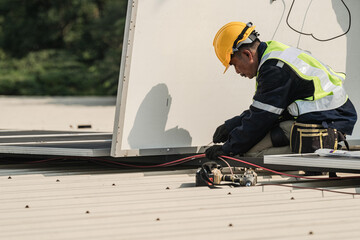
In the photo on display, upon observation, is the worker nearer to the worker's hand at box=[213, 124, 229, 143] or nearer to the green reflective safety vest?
the green reflective safety vest

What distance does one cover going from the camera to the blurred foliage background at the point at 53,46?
29.4m

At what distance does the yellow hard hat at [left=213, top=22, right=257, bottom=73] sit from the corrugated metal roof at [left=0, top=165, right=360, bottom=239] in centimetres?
103

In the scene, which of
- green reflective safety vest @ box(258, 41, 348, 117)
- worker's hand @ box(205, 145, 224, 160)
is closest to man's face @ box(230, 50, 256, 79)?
green reflective safety vest @ box(258, 41, 348, 117)

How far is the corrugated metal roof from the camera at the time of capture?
116 inches

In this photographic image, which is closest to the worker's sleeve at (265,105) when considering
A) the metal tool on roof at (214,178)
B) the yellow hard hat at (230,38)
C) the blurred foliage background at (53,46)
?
the yellow hard hat at (230,38)

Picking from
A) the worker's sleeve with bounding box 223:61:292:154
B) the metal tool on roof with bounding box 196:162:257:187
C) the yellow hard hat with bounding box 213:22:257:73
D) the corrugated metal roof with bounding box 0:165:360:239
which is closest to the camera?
the corrugated metal roof with bounding box 0:165:360:239

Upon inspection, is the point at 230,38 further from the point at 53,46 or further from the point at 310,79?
the point at 53,46

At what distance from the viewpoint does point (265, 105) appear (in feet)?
15.1

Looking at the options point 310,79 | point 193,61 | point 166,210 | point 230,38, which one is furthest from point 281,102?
point 166,210

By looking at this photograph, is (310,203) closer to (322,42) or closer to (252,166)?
(252,166)

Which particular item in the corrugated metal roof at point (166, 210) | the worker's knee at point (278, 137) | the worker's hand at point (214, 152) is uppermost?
the worker's knee at point (278, 137)

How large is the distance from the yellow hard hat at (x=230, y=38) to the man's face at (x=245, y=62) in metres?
0.06

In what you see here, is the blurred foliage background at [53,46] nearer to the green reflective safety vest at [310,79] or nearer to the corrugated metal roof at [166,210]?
the green reflective safety vest at [310,79]

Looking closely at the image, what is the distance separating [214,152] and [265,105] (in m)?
0.59
